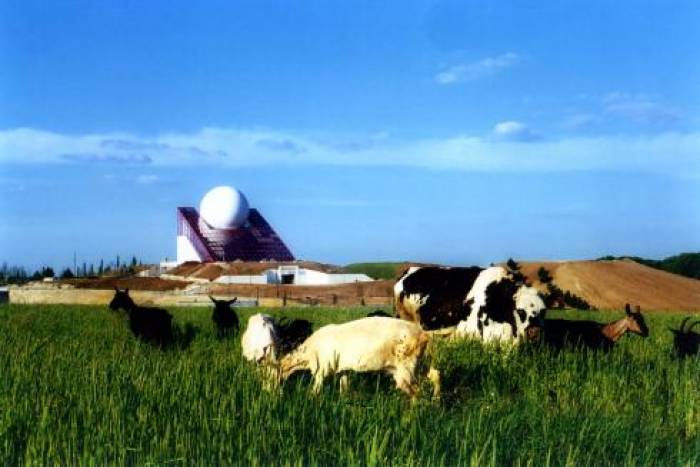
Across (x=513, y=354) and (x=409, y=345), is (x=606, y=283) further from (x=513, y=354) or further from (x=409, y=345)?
(x=409, y=345)

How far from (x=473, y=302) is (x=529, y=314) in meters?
1.04

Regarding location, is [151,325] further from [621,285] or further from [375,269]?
[375,269]

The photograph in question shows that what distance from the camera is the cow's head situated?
37.2ft

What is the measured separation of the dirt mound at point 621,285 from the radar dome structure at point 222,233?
30.8 m

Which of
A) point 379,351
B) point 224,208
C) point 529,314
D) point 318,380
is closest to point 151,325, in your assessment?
point 529,314

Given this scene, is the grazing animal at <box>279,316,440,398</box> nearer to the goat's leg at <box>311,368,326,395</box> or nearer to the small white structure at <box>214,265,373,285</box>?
the goat's leg at <box>311,368,326,395</box>

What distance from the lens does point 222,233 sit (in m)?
60.5

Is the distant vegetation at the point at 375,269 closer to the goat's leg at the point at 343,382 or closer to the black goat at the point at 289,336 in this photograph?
the black goat at the point at 289,336

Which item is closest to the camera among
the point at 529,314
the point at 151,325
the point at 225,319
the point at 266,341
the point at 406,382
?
the point at 406,382

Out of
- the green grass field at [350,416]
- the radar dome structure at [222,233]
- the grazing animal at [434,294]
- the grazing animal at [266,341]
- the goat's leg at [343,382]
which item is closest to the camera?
the green grass field at [350,416]

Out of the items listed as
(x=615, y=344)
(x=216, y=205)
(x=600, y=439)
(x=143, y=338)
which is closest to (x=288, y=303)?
(x=143, y=338)

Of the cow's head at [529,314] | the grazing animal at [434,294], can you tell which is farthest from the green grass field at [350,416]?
the grazing animal at [434,294]

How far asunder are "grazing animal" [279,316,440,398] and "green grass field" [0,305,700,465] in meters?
0.16

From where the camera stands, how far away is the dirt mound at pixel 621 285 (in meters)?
30.1
